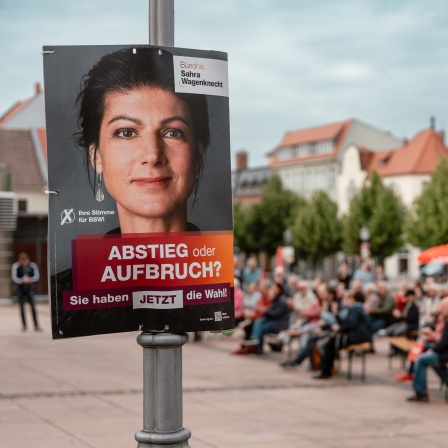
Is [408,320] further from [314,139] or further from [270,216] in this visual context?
[314,139]

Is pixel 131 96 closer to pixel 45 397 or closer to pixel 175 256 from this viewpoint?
pixel 175 256

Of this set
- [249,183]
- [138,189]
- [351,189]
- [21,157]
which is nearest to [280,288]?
[138,189]

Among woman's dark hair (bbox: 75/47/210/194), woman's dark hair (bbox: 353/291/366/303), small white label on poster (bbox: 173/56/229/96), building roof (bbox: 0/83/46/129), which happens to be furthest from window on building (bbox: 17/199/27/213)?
woman's dark hair (bbox: 75/47/210/194)

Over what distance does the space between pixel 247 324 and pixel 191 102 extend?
49.5ft

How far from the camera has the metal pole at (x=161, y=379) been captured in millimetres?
5230

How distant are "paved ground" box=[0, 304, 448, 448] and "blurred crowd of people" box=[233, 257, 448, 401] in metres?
0.39

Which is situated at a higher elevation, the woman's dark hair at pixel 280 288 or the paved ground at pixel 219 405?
the woman's dark hair at pixel 280 288

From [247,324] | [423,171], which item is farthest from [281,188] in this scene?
[247,324]

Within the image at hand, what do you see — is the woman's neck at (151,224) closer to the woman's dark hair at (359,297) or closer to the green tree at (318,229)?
the woman's dark hair at (359,297)

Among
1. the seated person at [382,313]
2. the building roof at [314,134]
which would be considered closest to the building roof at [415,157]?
the building roof at [314,134]

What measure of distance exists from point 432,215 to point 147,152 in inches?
2662

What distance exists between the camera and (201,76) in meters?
5.33

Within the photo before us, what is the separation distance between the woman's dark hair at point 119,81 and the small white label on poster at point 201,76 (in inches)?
1.3

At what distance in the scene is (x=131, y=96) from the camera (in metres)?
5.22
